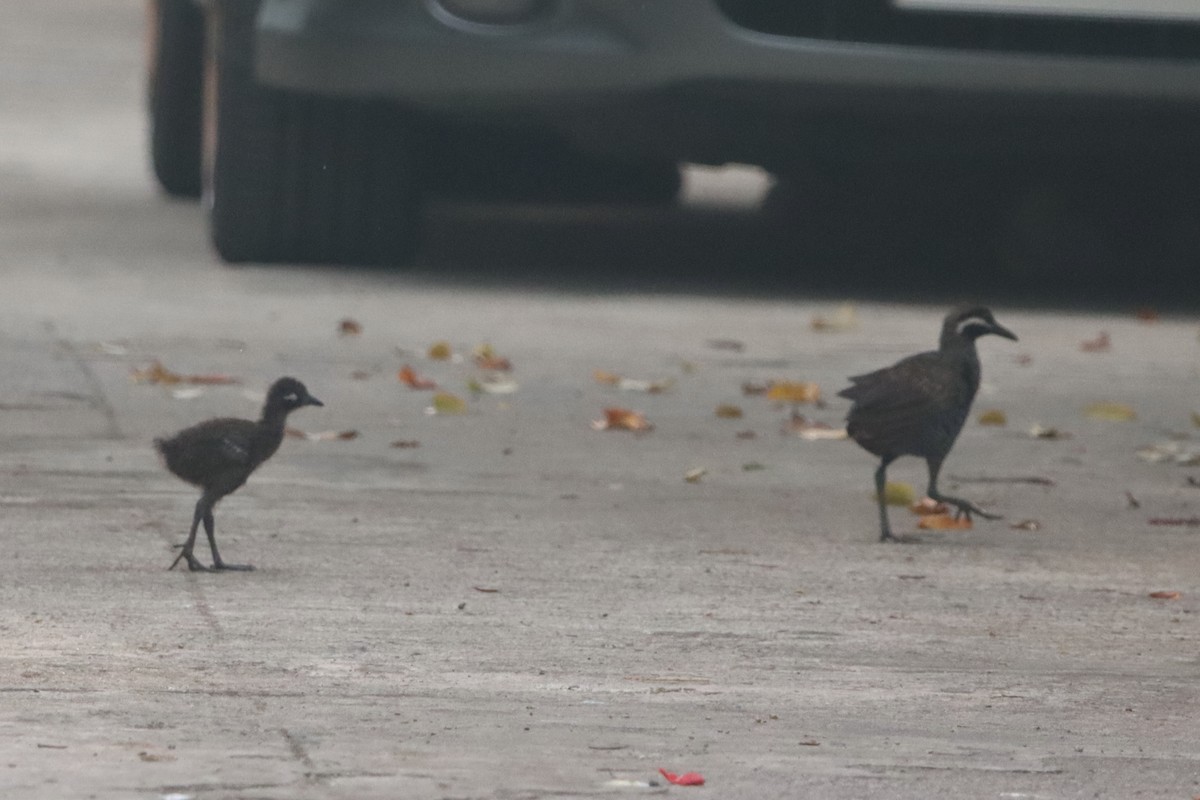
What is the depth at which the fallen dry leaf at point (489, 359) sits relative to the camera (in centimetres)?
632

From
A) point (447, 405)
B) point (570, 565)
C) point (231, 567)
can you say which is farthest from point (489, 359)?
point (231, 567)

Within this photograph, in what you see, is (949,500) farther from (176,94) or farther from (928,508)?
(176,94)

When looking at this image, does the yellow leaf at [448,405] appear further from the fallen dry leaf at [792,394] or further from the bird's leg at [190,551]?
the bird's leg at [190,551]

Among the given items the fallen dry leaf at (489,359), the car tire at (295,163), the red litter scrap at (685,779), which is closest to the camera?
the red litter scrap at (685,779)

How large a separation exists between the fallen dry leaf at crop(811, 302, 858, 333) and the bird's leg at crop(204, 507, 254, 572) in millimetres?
3264

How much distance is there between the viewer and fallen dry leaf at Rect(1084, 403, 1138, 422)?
586 cm

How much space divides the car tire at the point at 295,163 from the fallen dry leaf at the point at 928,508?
3184 millimetres

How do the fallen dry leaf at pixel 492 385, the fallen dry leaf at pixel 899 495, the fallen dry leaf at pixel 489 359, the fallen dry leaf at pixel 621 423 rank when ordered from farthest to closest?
the fallen dry leaf at pixel 489 359 < the fallen dry leaf at pixel 492 385 < the fallen dry leaf at pixel 621 423 < the fallen dry leaf at pixel 899 495

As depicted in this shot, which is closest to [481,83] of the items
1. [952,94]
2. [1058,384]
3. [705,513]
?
[952,94]

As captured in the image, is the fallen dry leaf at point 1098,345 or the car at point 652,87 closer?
the fallen dry leaf at point 1098,345

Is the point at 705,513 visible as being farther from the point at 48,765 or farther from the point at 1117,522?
the point at 48,765

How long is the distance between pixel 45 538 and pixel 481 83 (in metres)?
3.15

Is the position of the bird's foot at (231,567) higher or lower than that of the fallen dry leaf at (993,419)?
higher

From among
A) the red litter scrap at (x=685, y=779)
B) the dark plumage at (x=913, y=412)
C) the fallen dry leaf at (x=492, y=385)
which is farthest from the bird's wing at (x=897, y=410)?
the red litter scrap at (x=685, y=779)
